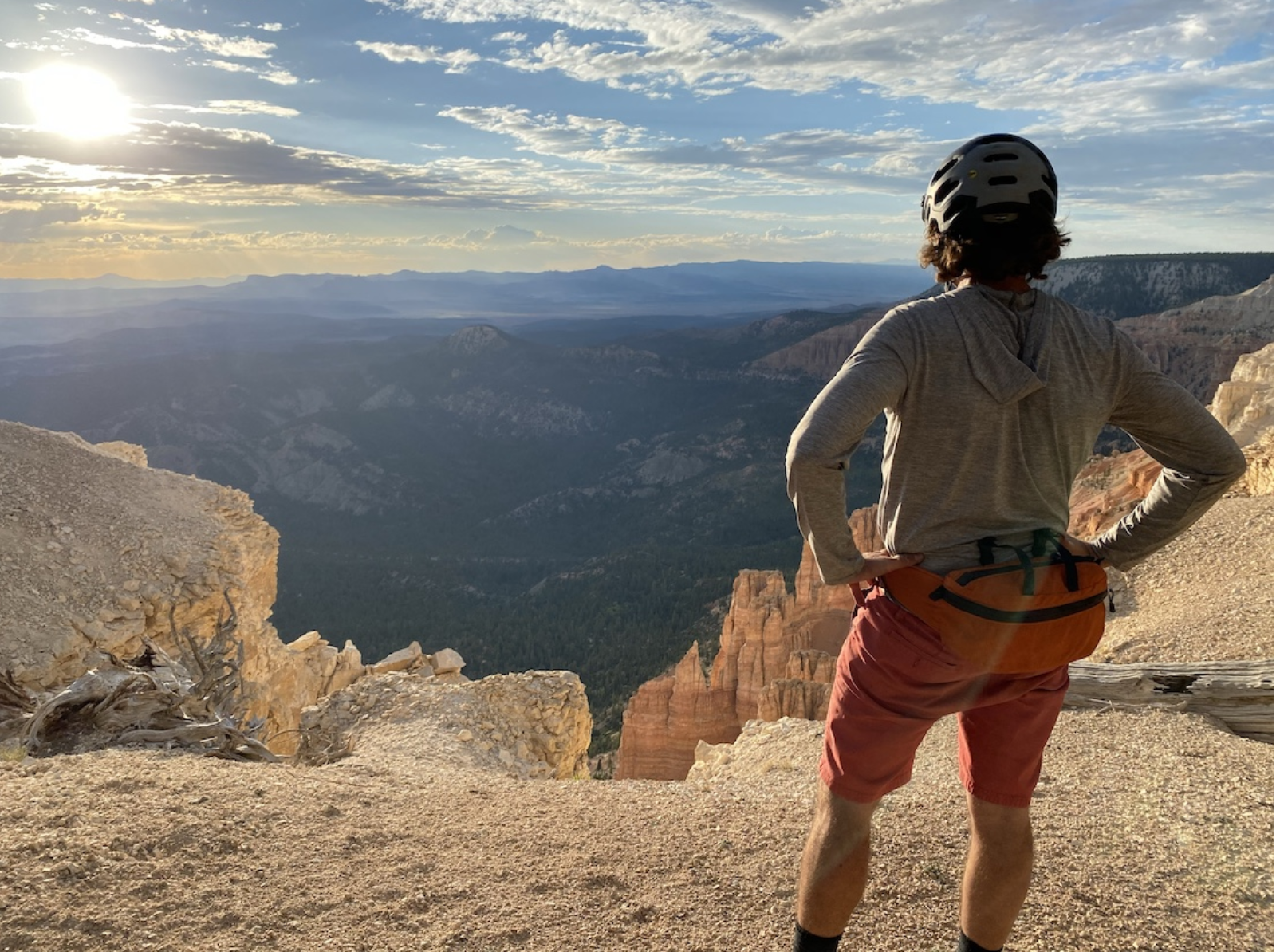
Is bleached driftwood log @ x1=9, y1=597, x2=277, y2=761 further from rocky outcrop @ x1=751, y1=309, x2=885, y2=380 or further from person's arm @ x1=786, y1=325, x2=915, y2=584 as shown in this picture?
rocky outcrop @ x1=751, y1=309, x2=885, y2=380

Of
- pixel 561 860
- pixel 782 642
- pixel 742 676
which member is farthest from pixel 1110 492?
pixel 561 860

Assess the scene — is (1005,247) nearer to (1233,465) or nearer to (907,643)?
(1233,465)

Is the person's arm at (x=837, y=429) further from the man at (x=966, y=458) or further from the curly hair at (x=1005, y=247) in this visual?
the curly hair at (x=1005, y=247)

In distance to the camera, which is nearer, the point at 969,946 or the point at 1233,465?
the point at 1233,465

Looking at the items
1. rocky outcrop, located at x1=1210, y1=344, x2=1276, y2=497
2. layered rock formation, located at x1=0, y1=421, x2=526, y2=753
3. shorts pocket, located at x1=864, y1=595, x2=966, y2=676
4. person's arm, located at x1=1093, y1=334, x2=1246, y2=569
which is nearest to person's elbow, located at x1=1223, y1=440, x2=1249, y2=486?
person's arm, located at x1=1093, y1=334, x2=1246, y2=569

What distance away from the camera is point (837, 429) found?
200 cm

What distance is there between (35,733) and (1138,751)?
735cm

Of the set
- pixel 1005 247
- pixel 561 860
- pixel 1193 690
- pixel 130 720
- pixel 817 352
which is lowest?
pixel 130 720

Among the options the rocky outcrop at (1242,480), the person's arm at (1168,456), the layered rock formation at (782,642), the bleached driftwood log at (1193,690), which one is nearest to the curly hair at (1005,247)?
the person's arm at (1168,456)

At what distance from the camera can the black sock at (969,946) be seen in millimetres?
2557

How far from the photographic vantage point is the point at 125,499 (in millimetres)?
13031

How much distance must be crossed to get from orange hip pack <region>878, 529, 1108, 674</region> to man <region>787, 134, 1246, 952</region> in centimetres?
5

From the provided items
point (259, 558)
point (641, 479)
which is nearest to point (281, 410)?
point (641, 479)

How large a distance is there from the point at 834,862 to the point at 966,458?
1152 millimetres
